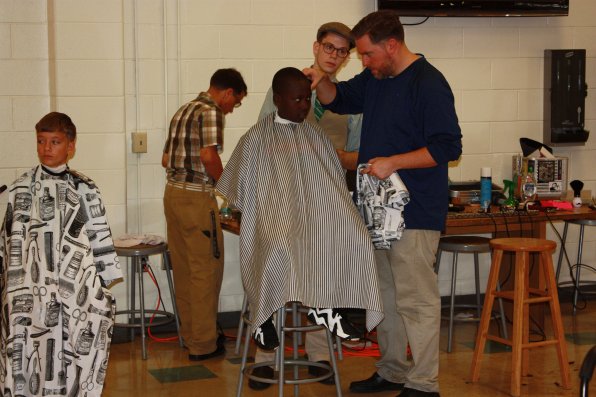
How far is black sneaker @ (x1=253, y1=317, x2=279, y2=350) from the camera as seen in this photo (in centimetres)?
354

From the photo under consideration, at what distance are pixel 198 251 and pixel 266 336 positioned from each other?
1.53 meters

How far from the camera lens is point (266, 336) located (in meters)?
3.56

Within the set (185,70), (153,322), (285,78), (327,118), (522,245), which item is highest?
(185,70)

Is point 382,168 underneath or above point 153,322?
above

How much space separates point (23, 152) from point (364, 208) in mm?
2286

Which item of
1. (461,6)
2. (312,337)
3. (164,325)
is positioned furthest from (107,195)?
(461,6)

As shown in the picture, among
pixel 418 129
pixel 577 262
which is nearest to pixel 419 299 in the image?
pixel 418 129

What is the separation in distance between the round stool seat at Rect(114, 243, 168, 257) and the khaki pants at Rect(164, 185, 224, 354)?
3.3 inches

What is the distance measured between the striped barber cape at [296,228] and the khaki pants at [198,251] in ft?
4.06

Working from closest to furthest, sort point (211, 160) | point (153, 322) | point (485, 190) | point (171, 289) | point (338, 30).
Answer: point (338, 30)
point (211, 160)
point (171, 289)
point (485, 190)
point (153, 322)

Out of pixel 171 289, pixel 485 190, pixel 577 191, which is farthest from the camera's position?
pixel 577 191

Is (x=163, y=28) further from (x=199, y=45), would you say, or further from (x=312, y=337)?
(x=312, y=337)

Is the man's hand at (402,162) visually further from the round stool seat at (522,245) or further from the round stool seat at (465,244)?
the round stool seat at (465,244)

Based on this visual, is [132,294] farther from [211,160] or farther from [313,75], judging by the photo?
[313,75]
